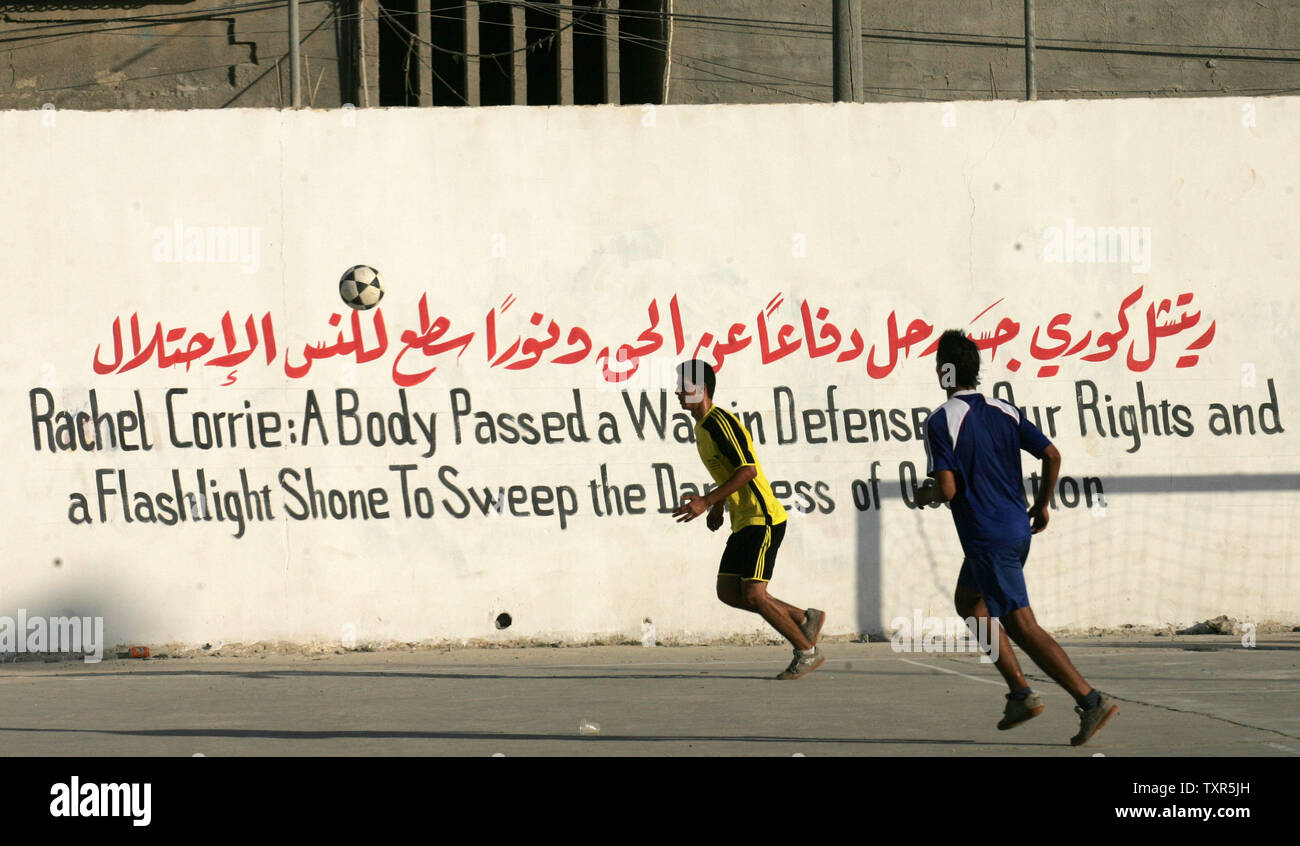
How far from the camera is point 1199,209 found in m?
11.4

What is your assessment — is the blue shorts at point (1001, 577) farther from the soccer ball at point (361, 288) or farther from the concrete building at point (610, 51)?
the concrete building at point (610, 51)

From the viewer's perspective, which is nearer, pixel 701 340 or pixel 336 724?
pixel 336 724

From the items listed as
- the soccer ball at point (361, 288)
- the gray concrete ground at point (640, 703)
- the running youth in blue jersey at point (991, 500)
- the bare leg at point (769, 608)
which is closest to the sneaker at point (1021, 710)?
the running youth in blue jersey at point (991, 500)

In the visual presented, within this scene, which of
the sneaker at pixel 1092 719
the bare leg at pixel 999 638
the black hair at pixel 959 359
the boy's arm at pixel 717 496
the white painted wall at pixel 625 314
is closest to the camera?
the sneaker at pixel 1092 719

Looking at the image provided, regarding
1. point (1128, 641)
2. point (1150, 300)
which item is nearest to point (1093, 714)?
point (1128, 641)

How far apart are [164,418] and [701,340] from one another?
3.76 metres

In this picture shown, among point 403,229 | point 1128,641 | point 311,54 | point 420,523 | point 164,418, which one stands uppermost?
point 311,54

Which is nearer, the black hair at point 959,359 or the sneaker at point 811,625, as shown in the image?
the black hair at point 959,359

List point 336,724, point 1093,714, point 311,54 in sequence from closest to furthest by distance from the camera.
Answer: point 1093,714, point 336,724, point 311,54

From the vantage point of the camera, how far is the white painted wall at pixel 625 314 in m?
11.0

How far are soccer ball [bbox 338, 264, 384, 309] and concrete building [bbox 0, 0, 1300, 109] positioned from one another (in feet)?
72.1

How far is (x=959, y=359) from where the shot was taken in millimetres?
6891

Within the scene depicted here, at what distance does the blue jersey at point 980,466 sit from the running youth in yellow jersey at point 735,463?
218 centimetres

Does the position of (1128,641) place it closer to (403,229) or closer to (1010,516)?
(1010,516)
